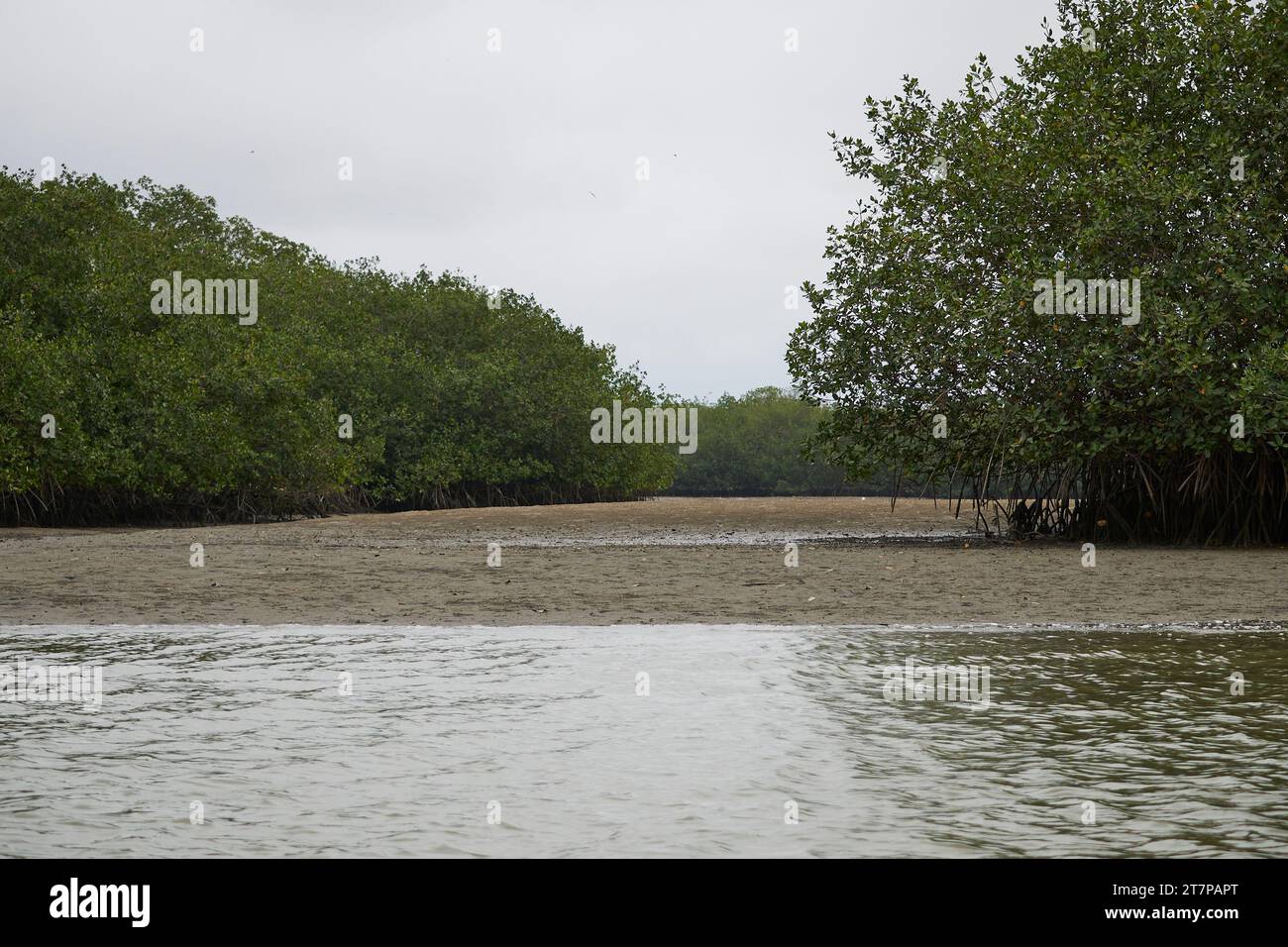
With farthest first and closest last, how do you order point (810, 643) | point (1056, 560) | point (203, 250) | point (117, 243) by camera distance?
point (203, 250), point (117, 243), point (1056, 560), point (810, 643)

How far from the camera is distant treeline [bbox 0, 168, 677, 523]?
3106cm

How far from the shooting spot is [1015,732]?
24.2 feet

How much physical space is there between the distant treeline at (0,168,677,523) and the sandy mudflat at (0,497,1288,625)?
7.01 metres

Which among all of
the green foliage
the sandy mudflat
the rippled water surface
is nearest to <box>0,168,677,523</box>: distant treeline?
the sandy mudflat

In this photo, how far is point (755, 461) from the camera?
99438mm

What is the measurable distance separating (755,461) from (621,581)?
83.7 m

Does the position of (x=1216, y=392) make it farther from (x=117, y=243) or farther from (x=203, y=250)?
(x=203, y=250)

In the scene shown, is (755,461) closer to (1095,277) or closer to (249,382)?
(249,382)

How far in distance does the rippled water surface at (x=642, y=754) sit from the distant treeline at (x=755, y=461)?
82910mm

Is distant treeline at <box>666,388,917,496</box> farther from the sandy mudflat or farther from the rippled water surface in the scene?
the rippled water surface

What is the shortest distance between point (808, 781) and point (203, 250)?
43.9 metres

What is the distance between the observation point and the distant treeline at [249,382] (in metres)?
31.1

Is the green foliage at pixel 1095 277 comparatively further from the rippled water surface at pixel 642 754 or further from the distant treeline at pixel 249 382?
the distant treeline at pixel 249 382

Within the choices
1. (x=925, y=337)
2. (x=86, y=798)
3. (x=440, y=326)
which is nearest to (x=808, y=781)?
(x=86, y=798)
